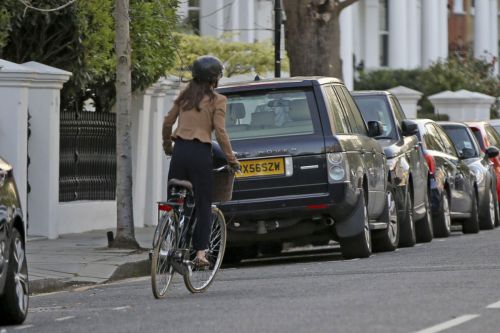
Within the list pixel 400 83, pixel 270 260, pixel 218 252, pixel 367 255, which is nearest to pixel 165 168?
pixel 270 260

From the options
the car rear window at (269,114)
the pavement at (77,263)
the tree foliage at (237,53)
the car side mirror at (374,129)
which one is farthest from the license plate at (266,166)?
the tree foliage at (237,53)

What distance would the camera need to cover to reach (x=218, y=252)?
1440 cm

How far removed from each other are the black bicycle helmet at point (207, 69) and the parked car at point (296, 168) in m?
3.35

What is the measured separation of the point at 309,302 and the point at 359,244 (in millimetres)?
5562

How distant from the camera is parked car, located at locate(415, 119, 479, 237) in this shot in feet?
75.9

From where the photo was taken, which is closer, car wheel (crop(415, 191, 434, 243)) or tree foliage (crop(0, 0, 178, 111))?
car wheel (crop(415, 191, 434, 243))

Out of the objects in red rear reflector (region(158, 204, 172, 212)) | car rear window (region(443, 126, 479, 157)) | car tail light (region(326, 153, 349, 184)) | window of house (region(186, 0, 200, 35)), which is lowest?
red rear reflector (region(158, 204, 172, 212))

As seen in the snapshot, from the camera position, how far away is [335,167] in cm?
1695

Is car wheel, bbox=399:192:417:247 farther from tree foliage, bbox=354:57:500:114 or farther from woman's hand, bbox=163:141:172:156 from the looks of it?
tree foliage, bbox=354:57:500:114

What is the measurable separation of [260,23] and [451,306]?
41495 millimetres

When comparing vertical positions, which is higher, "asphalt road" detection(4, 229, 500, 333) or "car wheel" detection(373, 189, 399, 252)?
"car wheel" detection(373, 189, 399, 252)

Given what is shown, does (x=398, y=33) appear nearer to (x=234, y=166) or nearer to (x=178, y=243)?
(x=234, y=166)

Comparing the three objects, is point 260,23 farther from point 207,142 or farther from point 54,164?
point 207,142

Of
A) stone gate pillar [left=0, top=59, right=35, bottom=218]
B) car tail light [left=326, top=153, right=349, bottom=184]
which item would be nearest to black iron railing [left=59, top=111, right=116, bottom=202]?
stone gate pillar [left=0, top=59, right=35, bottom=218]
